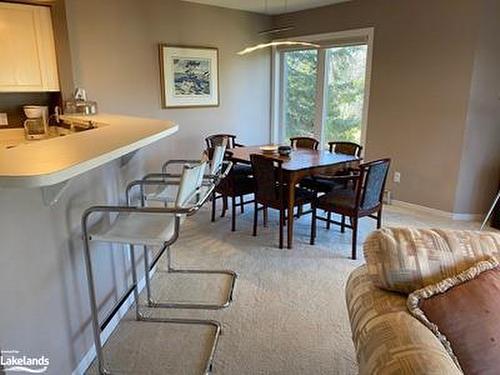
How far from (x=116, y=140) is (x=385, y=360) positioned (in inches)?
57.4

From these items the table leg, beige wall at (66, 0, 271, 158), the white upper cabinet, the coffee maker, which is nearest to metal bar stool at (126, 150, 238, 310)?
the table leg

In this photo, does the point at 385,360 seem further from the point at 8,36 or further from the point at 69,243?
the point at 8,36

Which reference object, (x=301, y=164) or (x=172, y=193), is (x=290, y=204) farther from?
(x=172, y=193)

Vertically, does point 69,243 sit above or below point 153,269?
above

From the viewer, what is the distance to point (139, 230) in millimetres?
1944

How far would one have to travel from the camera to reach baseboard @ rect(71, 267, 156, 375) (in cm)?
198

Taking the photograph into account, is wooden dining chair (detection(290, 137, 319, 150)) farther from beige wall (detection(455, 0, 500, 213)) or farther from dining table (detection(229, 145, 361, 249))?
beige wall (detection(455, 0, 500, 213))

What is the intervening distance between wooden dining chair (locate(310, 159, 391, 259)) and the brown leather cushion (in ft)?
6.21

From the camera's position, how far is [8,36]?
11.6ft

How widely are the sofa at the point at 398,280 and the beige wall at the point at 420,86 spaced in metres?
3.04

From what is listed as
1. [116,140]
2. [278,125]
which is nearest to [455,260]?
[116,140]
